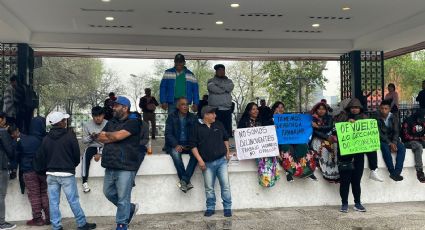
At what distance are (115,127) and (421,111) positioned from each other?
5261mm

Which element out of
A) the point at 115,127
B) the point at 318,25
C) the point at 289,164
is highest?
the point at 318,25

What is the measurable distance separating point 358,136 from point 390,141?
3.04ft

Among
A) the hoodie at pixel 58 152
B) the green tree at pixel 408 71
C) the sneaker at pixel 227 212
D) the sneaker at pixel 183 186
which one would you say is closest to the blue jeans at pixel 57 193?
the hoodie at pixel 58 152

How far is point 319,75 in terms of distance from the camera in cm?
3425

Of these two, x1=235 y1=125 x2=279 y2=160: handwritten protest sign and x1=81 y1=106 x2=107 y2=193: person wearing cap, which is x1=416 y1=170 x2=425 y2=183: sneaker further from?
x1=81 y1=106 x2=107 y2=193: person wearing cap

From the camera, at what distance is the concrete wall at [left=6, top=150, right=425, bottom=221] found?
675 cm

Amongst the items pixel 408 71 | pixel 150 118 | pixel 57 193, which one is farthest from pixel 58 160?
pixel 408 71

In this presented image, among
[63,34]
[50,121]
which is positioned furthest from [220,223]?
[63,34]

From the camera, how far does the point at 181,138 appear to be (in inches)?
273

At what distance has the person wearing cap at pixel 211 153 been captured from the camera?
21.1 ft

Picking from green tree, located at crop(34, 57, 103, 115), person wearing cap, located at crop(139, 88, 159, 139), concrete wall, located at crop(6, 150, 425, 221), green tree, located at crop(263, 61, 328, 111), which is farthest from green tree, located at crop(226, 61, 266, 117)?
concrete wall, located at crop(6, 150, 425, 221)

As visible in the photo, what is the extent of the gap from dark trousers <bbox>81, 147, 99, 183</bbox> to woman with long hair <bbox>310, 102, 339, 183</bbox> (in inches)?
141

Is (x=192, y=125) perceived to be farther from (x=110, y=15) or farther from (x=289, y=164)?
(x=110, y=15)

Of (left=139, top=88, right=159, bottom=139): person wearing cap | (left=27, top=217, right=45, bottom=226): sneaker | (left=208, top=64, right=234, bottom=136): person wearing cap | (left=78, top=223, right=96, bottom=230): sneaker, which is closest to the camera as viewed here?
(left=78, top=223, right=96, bottom=230): sneaker
